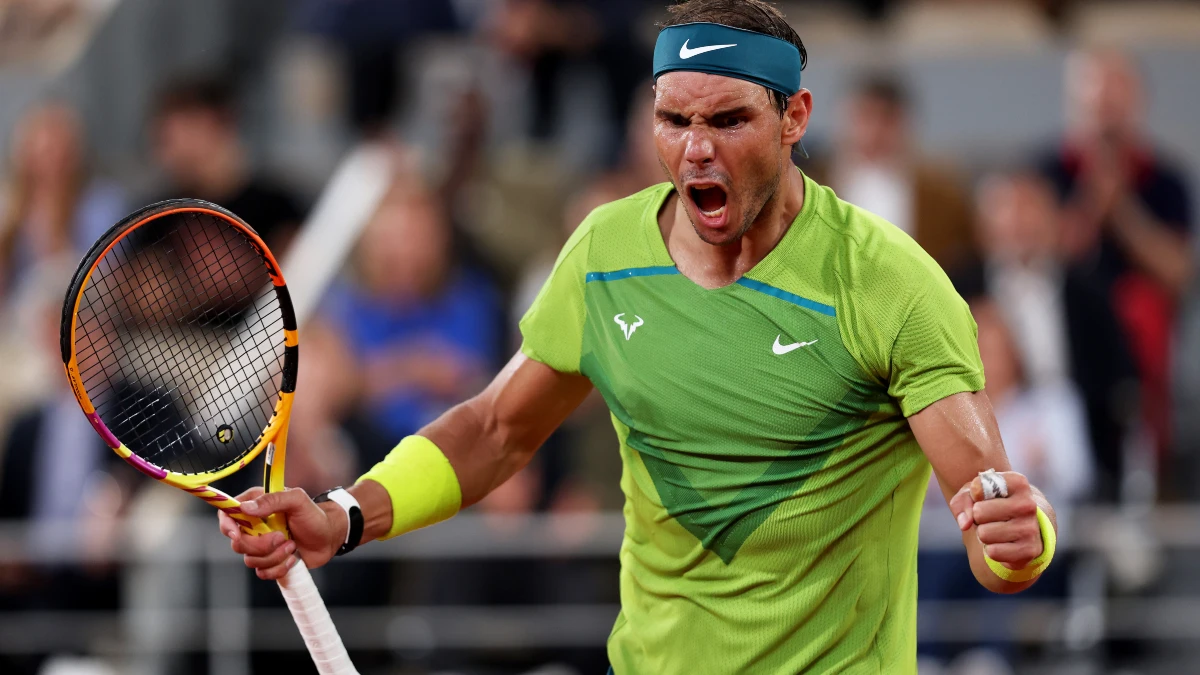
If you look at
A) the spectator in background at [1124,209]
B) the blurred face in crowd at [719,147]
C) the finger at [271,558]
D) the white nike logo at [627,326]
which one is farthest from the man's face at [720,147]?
the spectator in background at [1124,209]

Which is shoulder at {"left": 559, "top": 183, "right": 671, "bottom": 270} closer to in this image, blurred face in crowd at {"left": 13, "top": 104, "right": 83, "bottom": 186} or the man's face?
the man's face

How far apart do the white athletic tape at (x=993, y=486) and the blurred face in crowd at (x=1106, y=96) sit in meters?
4.89

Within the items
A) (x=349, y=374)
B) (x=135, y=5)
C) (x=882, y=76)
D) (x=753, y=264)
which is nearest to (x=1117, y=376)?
(x=882, y=76)

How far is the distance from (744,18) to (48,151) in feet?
17.6

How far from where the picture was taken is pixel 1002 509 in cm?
289

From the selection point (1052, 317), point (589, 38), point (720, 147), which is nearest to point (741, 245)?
point (720, 147)

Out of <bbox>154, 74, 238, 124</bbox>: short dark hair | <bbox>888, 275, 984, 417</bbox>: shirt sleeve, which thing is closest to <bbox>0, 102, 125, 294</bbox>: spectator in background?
<bbox>154, 74, 238, 124</bbox>: short dark hair

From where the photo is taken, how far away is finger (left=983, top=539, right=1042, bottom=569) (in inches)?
114

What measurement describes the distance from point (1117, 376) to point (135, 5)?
6067mm

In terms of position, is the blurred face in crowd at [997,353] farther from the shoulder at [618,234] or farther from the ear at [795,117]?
the ear at [795,117]

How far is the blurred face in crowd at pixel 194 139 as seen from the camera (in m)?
7.67

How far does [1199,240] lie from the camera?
8.34m

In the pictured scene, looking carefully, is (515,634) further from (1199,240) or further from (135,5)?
(135,5)

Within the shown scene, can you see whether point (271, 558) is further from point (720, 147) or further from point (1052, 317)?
point (1052, 317)
